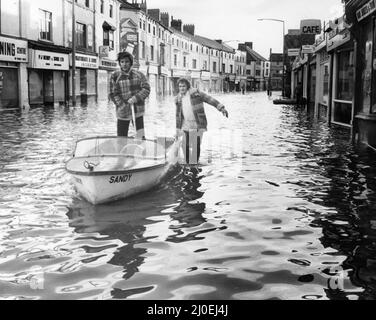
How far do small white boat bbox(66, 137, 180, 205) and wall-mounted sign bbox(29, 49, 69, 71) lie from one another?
78.5 ft

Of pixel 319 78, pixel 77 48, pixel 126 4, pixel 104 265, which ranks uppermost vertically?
pixel 126 4

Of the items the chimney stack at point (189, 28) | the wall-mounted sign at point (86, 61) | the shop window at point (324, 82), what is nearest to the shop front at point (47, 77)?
the wall-mounted sign at point (86, 61)

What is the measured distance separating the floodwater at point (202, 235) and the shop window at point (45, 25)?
24.1 metres

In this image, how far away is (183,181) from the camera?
917cm

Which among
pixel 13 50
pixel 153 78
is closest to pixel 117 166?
pixel 13 50

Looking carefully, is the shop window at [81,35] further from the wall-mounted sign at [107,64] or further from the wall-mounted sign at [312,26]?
the wall-mounted sign at [312,26]

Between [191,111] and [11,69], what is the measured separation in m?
21.4

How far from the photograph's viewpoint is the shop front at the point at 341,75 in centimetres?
1712

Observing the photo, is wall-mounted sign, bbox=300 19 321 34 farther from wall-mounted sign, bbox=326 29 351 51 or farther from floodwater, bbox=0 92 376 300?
floodwater, bbox=0 92 376 300

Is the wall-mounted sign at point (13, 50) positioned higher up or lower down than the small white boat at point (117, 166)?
higher up

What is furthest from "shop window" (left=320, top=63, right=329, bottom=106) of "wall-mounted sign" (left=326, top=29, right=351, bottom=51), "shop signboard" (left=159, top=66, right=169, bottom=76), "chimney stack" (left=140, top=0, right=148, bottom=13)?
"shop signboard" (left=159, top=66, right=169, bottom=76)

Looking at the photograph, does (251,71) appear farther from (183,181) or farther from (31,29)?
(183,181)
